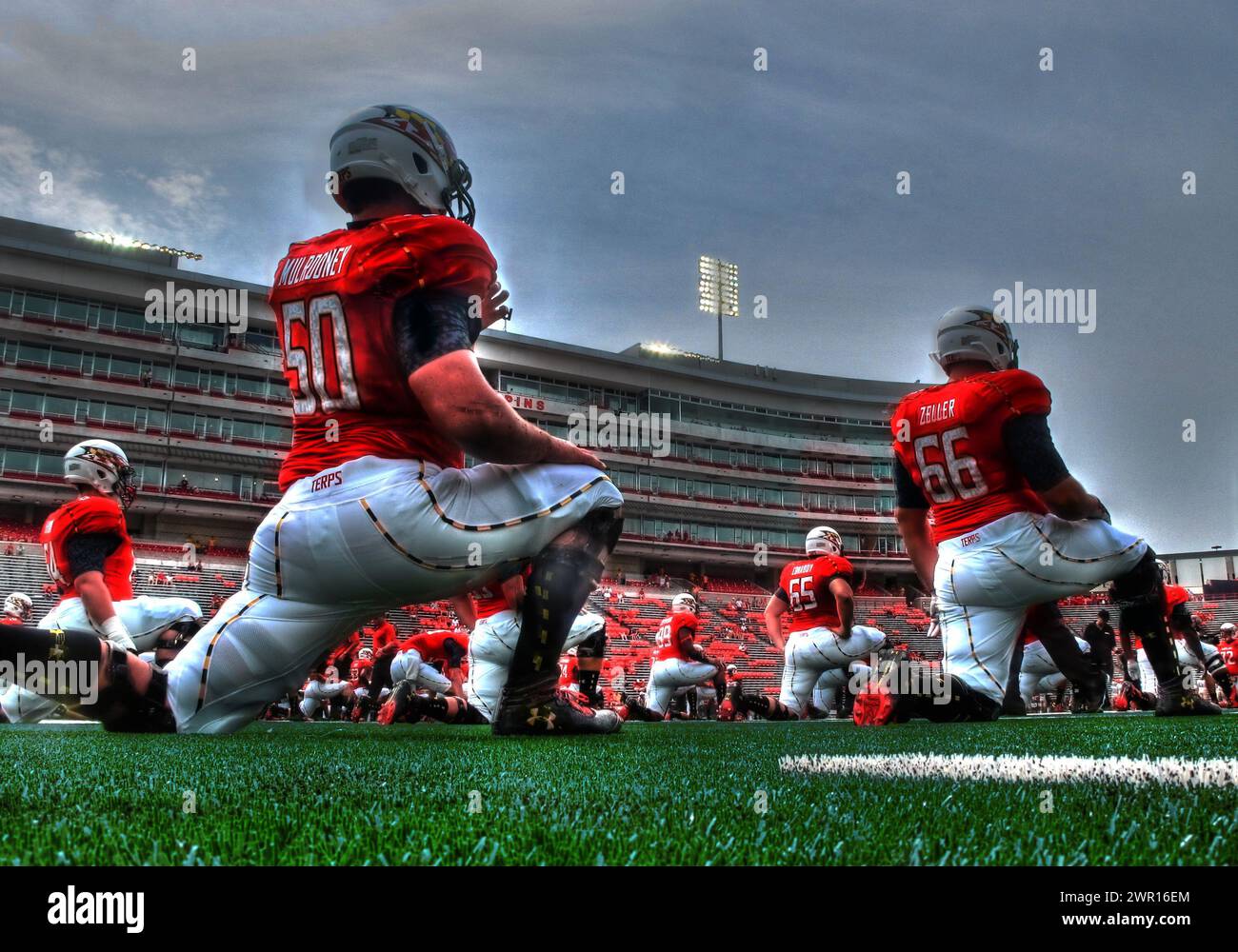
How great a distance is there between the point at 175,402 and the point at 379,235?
39.4 m

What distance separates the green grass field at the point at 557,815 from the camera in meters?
1.05

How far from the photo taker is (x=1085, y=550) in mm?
4734

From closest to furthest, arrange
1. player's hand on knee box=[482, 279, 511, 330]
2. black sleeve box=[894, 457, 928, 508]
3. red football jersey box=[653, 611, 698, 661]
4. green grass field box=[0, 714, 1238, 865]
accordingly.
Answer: green grass field box=[0, 714, 1238, 865]
player's hand on knee box=[482, 279, 511, 330]
black sleeve box=[894, 457, 928, 508]
red football jersey box=[653, 611, 698, 661]

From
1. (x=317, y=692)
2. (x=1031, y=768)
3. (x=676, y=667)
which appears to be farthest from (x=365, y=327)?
(x=317, y=692)

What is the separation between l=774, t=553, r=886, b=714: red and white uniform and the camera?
8438mm

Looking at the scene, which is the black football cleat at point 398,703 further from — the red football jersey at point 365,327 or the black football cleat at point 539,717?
the red football jersey at point 365,327

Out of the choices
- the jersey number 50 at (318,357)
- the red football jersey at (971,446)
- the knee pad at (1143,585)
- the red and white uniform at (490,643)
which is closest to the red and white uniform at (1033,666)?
the knee pad at (1143,585)

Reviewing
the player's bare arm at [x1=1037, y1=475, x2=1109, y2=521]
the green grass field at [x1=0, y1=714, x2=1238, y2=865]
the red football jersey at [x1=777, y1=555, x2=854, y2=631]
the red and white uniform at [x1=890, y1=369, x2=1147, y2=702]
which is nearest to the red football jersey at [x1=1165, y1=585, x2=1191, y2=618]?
the red football jersey at [x1=777, y1=555, x2=854, y2=631]

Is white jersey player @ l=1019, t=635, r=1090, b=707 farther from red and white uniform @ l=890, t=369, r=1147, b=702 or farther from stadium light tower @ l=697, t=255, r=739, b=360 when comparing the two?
stadium light tower @ l=697, t=255, r=739, b=360

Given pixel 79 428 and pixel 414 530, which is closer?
pixel 414 530

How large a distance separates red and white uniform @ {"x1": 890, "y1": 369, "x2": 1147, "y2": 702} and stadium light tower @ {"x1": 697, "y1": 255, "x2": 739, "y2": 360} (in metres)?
49.9

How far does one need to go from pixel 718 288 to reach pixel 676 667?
4628 cm
